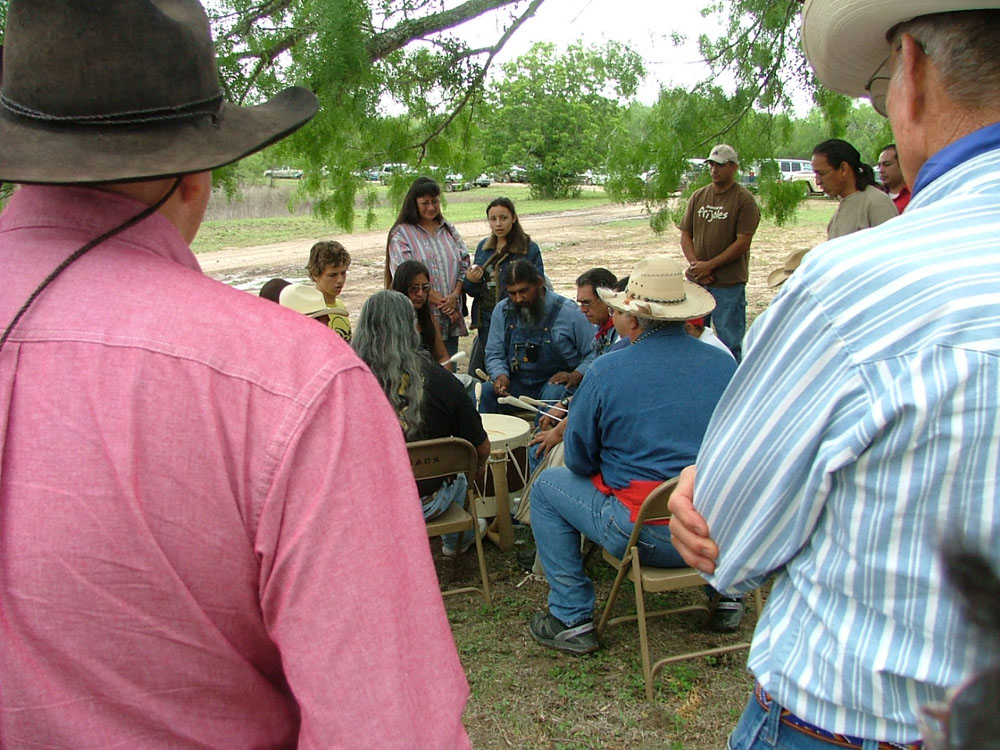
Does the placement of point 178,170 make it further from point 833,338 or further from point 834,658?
point 834,658

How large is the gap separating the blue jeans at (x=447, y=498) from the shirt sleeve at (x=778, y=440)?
8.87 ft

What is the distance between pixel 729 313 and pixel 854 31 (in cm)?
589

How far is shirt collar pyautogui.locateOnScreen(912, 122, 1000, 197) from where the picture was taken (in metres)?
0.97

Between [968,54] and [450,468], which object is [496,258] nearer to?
[450,468]

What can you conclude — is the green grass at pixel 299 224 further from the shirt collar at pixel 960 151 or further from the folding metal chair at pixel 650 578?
the shirt collar at pixel 960 151

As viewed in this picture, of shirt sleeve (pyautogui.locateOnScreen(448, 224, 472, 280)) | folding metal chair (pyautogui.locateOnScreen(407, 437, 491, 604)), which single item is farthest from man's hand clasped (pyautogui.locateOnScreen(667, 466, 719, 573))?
shirt sleeve (pyautogui.locateOnScreen(448, 224, 472, 280))

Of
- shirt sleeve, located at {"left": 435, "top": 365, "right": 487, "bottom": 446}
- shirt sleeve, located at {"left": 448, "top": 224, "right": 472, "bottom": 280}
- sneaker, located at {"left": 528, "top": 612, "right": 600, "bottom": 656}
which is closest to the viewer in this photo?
sneaker, located at {"left": 528, "top": 612, "right": 600, "bottom": 656}

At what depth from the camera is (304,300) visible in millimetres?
4625

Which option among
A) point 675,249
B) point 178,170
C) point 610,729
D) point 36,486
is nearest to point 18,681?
point 36,486

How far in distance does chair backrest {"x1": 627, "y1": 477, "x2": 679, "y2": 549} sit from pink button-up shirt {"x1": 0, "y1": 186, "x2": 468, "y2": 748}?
81.2 inches

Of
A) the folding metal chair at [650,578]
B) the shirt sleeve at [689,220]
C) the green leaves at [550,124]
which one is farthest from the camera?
the green leaves at [550,124]

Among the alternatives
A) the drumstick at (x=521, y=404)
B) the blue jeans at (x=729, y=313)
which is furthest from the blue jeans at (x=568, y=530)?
the blue jeans at (x=729, y=313)

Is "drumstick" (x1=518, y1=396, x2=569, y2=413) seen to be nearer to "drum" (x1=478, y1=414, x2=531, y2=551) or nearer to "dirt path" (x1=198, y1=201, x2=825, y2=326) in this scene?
"drum" (x1=478, y1=414, x2=531, y2=551)

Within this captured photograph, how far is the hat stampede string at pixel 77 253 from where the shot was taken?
32.7 inches
